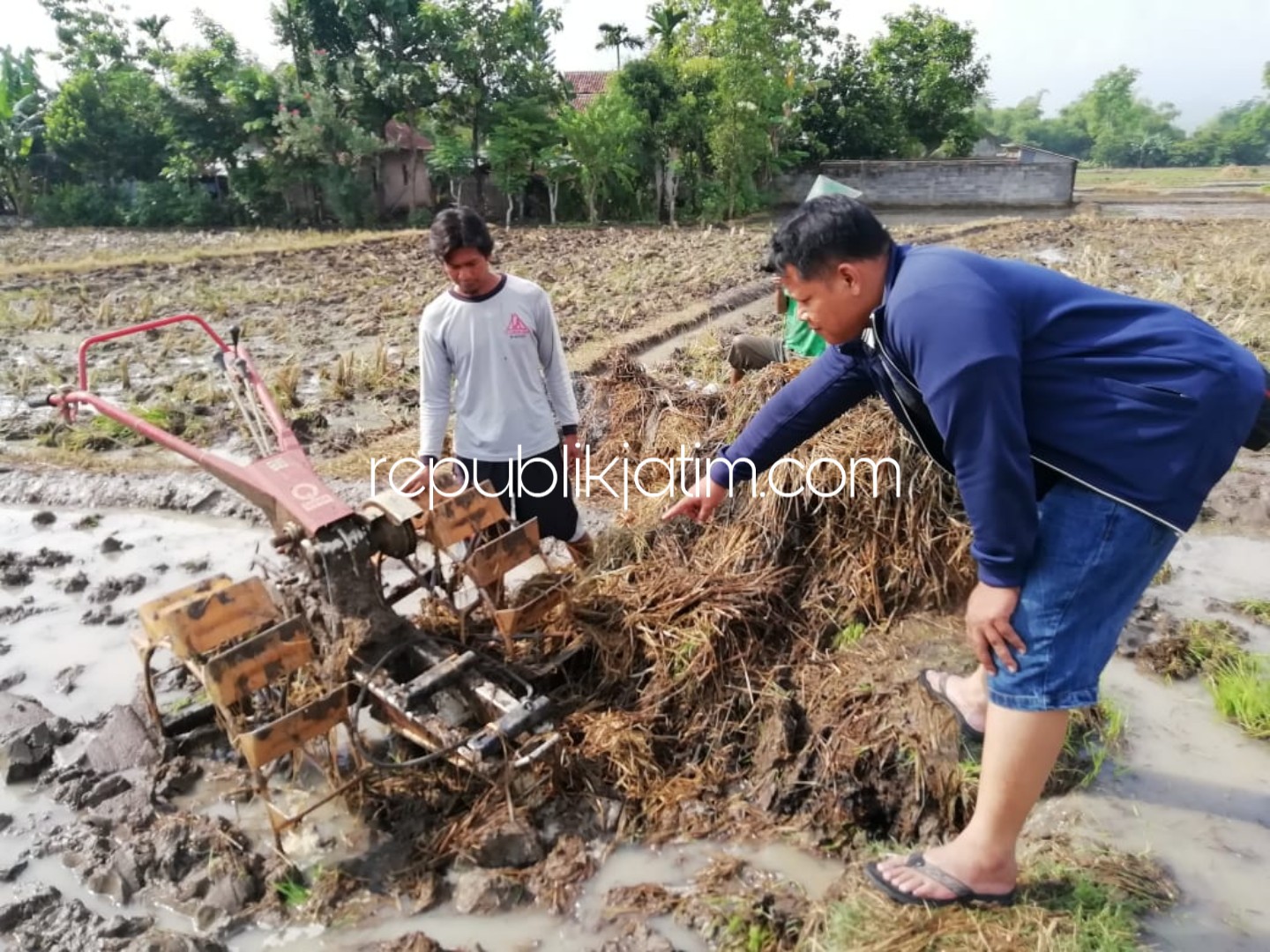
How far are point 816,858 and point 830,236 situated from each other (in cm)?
178

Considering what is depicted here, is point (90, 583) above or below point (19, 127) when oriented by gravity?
below

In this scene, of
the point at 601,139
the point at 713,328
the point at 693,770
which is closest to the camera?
the point at 693,770

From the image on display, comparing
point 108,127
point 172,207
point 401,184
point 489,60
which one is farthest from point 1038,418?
point 108,127

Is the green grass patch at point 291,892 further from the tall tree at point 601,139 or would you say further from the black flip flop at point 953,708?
the tall tree at point 601,139

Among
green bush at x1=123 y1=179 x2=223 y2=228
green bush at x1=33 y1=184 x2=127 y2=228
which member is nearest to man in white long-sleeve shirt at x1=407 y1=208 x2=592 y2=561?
green bush at x1=123 y1=179 x2=223 y2=228

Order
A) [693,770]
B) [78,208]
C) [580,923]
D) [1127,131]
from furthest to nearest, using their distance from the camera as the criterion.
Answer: [1127,131]
[78,208]
[693,770]
[580,923]

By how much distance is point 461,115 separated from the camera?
22.8 m

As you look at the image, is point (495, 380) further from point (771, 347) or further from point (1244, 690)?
point (1244, 690)

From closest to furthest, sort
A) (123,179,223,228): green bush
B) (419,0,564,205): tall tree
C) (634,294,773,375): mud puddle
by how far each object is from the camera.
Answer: (634,294,773,375): mud puddle → (419,0,564,205): tall tree → (123,179,223,228): green bush

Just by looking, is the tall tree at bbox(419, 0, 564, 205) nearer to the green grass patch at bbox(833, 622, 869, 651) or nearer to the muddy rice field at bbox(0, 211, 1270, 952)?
the muddy rice field at bbox(0, 211, 1270, 952)

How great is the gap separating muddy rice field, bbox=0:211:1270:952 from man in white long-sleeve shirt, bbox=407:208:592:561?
1.57 feet

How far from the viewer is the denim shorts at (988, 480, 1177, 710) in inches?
68.4

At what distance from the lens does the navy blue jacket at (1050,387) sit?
5.16 ft

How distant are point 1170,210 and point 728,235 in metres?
12.9
